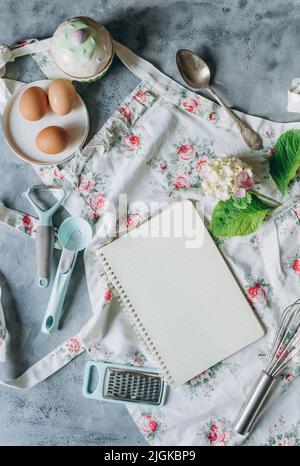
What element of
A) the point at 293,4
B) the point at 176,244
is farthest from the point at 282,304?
the point at 293,4

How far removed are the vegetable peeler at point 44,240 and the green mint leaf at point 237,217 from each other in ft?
0.80

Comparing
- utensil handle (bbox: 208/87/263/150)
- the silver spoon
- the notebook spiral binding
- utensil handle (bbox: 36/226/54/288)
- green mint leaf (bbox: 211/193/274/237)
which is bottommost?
the notebook spiral binding

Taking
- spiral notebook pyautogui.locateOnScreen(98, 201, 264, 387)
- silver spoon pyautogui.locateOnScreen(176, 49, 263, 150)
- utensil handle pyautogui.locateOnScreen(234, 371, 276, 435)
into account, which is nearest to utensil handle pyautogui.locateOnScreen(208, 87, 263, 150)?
silver spoon pyautogui.locateOnScreen(176, 49, 263, 150)

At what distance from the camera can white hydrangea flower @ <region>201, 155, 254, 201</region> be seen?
766 millimetres

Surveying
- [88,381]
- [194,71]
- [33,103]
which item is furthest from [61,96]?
[88,381]

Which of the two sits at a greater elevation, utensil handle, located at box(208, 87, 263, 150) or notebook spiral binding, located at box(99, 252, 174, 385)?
utensil handle, located at box(208, 87, 263, 150)

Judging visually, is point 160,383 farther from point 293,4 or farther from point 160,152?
point 293,4

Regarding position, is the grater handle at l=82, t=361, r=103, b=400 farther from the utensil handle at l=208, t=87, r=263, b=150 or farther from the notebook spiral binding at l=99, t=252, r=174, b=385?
the utensil handle at l=208, t=87, r=263, b=150

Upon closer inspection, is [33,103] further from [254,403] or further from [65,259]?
[254,403]

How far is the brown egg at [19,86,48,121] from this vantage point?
31.6 inches

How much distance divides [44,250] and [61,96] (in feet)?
0.76

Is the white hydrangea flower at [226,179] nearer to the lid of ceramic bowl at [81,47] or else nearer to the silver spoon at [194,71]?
the silver spoon at [194,71]

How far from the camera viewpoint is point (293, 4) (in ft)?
2.80

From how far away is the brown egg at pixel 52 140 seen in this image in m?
0.80
